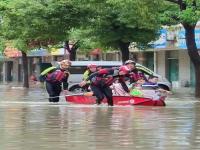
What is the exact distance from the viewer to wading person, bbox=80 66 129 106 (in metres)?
21.0

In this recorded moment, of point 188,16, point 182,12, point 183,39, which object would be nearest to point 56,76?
point 188,16

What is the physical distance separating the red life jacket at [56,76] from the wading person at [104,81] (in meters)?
1.54

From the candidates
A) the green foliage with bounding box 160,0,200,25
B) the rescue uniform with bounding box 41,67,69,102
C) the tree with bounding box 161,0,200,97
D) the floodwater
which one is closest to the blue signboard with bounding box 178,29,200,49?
the tree with bounding box 161,0,200,97

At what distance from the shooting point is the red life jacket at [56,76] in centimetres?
2273

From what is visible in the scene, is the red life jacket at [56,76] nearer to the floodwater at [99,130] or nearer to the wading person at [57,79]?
the wading person at [57,79]

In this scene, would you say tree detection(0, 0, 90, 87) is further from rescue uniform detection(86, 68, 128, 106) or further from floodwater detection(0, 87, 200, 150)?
floodwater detection(0, 87, 200, 150)

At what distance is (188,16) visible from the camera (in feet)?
84.2

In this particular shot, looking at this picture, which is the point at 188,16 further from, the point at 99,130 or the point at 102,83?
the point at 99,130

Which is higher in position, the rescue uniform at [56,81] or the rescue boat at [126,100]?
the rescue uniform at [56,81]

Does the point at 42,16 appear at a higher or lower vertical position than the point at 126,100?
higher

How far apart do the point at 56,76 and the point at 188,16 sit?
6.09 meters

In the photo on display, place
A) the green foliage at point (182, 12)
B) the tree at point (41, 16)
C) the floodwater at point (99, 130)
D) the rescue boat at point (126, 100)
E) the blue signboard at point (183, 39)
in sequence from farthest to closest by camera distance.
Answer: the blue signboard at point (183, 39) < the tree at point (41, 16) < the green foliage at point (182, 12) < the rescue boat at point (126, 100) < the floodwater at point (99, 130)

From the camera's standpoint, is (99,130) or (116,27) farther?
(116,27)

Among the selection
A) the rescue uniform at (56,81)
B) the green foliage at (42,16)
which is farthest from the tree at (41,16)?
the rescue uniform at (56,81)
